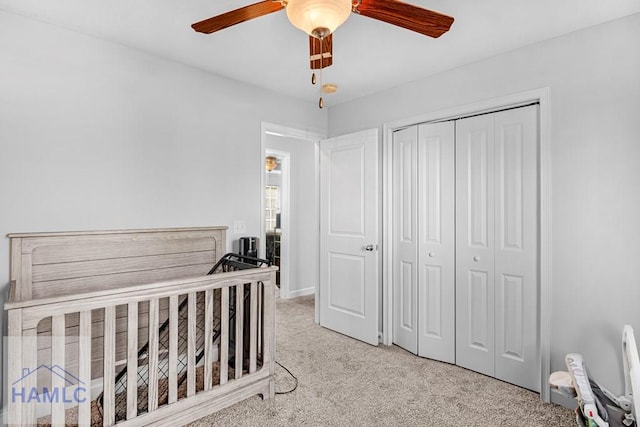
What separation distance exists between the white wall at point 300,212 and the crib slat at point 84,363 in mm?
3281

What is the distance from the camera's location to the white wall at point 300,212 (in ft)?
16.2

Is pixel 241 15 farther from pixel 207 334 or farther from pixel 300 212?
pixel 300 212

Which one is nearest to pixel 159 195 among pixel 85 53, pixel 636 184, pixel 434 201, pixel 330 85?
pixel 85 53

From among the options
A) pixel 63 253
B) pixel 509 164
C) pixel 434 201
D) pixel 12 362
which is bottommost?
pixel 12 362

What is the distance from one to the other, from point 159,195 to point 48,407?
1.48 metres

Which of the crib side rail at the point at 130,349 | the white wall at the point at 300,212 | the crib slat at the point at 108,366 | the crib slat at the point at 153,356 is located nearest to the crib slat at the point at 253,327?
the crib side rail at the point at 130,349

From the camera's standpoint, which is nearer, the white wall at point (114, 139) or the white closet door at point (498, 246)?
the white wall at point (114, 139)

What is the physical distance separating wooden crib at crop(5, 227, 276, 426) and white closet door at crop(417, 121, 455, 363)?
4.62 ft

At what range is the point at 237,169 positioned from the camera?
311cm

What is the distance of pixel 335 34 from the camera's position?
7.61 feet

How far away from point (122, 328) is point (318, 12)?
233 centimetres

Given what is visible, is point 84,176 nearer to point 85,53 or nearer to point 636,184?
point 85,53

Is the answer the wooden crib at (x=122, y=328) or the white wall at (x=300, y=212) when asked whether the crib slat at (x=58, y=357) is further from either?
the white wall at (x=300, y=212)

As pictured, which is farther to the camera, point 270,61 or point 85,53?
point 270,61
